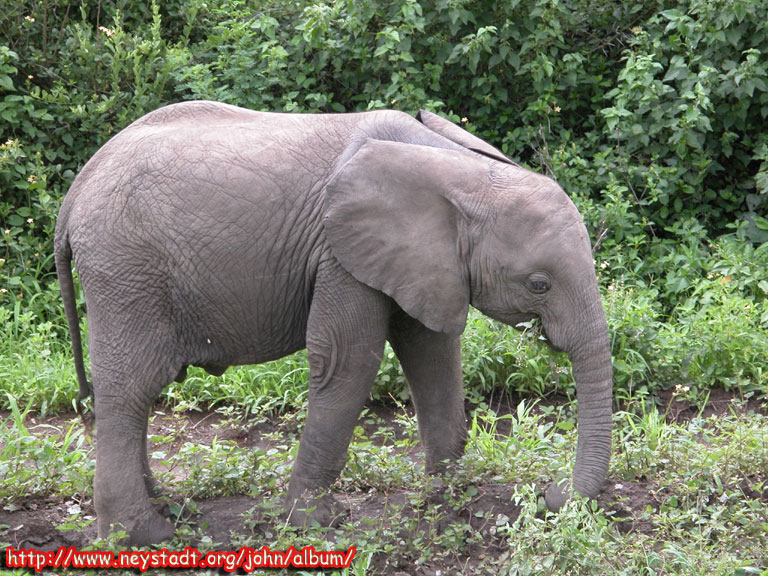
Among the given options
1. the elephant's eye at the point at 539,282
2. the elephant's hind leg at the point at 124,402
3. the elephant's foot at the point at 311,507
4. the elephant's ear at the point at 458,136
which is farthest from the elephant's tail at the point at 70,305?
the elephant's eye at the point at 539,282

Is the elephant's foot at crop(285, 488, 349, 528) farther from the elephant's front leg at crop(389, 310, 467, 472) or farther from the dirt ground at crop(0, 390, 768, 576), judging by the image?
the elephant's front leg at crop(389, 310, 467, 472)

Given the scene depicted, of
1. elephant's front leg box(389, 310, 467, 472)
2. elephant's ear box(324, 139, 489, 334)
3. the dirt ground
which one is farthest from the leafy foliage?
elephant's ear box(324, 139, 489, 334)

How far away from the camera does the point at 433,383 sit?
17.1 feet

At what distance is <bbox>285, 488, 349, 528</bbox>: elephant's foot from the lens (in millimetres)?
A: 4801

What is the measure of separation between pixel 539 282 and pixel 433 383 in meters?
1.00

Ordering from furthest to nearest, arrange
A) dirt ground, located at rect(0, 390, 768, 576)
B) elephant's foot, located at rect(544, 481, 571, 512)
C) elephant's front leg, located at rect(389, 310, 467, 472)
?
elephant's front leg, located at rect(389, 310, 467, 472), dirt ground, located at rect(0, 390, 768, 576), elephant's foot, located at rect(544, 481, 571, 512)

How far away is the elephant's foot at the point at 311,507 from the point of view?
4801 millimetres

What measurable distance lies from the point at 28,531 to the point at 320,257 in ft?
6.95

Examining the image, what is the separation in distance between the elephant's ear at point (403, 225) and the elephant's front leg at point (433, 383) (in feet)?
1.66

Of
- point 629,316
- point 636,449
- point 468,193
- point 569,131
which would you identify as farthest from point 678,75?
point 468,193

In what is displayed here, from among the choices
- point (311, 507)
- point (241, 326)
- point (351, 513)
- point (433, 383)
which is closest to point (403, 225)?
point (241, 326)

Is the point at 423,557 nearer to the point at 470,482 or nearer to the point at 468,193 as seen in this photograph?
the point at 470,482

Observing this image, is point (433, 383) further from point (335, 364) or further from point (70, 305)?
point (70, 305)

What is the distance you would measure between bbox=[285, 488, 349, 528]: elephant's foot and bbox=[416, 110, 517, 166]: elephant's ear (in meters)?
1.75
